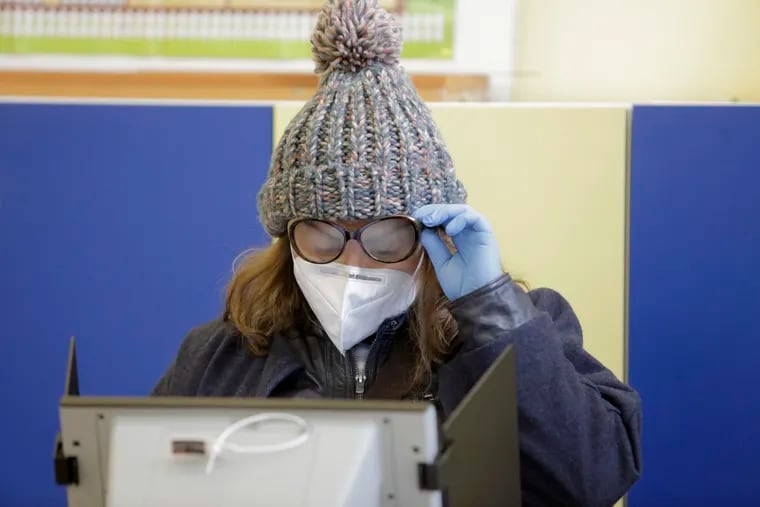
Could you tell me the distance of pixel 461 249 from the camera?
3.48 feet

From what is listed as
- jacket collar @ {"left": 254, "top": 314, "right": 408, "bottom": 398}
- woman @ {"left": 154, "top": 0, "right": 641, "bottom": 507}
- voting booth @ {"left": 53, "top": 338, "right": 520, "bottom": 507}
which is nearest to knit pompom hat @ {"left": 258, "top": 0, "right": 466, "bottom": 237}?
woman @ {"left": 154, "top": 0, "right": 641, "bottom": 507}

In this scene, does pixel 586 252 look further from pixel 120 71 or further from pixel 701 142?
pixel 120 71

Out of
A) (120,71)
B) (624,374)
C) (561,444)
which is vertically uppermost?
(120,71)

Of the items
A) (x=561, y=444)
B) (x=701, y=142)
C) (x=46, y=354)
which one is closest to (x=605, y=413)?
(x=561, y=444)

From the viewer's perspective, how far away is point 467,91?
6.39 ft

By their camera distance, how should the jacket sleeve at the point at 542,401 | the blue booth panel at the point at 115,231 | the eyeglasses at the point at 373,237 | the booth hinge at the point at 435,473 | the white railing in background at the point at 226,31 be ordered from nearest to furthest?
the booth hinge at the point at 435,473 → the jacket sleeve at the point at 542,401 → the eyeglasses at the point at 373,237 → the blue booth panel at the point at 115,231 → the white railing in background at the point at 226,31

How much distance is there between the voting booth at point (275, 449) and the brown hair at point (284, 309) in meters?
0.41

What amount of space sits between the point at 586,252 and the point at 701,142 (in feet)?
0.99

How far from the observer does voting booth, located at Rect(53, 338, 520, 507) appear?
677mm

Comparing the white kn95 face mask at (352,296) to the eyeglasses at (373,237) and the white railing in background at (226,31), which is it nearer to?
the eyeglasses at (373,237)

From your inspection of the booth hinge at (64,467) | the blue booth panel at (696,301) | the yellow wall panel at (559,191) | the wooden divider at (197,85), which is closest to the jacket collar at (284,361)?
the booth hinge at (64,467)

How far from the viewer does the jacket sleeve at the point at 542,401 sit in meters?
0.99

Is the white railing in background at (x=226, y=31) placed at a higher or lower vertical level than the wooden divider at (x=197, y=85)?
higher

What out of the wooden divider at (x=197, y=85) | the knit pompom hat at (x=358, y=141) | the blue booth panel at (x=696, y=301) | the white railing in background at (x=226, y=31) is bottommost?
the blue booth panel at (x=696, y=301)
